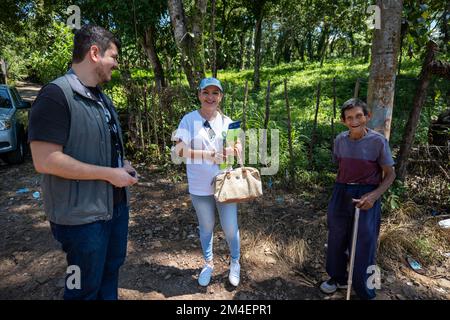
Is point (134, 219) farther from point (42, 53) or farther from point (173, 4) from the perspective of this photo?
point (42, 53)

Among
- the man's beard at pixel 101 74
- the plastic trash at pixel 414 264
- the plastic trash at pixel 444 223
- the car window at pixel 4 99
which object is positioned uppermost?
the man's beard at pixel 101 74

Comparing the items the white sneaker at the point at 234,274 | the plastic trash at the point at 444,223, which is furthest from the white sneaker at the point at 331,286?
the plastic trash at the point at 444,223

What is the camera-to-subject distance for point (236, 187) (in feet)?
8.29

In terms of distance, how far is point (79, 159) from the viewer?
1.72 m

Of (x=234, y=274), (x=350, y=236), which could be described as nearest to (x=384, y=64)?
(x=350, y=236)

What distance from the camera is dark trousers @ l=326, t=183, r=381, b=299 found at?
2539 millimetres

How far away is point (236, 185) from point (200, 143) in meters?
Answer: 0.43

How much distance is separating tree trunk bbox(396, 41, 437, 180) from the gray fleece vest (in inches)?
142

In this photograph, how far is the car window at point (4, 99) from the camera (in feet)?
21.9

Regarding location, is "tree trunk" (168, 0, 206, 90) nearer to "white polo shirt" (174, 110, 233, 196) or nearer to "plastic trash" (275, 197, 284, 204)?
"plastic trash" (275, 197, 284, 204)

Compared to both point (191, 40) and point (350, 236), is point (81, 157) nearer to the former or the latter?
point (350, 236)

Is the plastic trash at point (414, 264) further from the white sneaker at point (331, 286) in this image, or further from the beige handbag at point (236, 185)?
the beige handbag at point (236, 185)

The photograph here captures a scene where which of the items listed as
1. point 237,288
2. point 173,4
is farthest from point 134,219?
point 173,4

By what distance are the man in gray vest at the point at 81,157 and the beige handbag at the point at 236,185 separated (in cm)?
75
